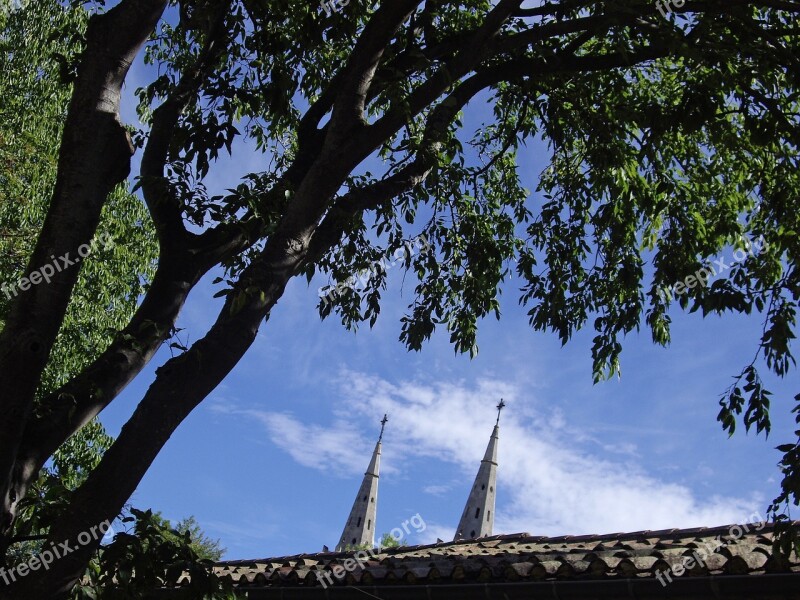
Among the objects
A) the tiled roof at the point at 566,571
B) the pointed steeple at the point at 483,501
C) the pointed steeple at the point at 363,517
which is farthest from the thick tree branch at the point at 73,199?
the pointed steeple at the point at 363,517

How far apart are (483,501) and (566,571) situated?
30616 millimetres

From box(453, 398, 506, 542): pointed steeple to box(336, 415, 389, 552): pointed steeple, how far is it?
177 inches

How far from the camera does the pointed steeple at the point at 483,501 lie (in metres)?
37.1

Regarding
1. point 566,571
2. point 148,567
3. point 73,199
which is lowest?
point 148,567

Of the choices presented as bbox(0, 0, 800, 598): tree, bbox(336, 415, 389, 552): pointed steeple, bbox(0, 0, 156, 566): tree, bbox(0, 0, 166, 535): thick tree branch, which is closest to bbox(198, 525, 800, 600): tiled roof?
bbox(0, 0, 800, 598): tree

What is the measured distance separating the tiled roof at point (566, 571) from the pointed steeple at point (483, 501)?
2664cm

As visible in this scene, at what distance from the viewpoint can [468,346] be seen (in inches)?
440

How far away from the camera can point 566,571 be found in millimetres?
7336

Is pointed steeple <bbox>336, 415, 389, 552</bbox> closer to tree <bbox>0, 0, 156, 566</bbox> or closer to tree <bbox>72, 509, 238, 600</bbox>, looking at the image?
tree <bbox>0, 0, 156, 566</bbox>

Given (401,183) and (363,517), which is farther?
(363,517)

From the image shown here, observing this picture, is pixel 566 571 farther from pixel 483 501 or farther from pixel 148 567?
pixel 483 501

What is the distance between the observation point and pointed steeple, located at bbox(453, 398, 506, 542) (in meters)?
37.1

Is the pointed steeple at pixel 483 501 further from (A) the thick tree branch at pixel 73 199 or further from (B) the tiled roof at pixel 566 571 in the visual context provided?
(A) the thick tree branch at pixel 73 199

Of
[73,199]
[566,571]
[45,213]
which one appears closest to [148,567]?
[73,199]
